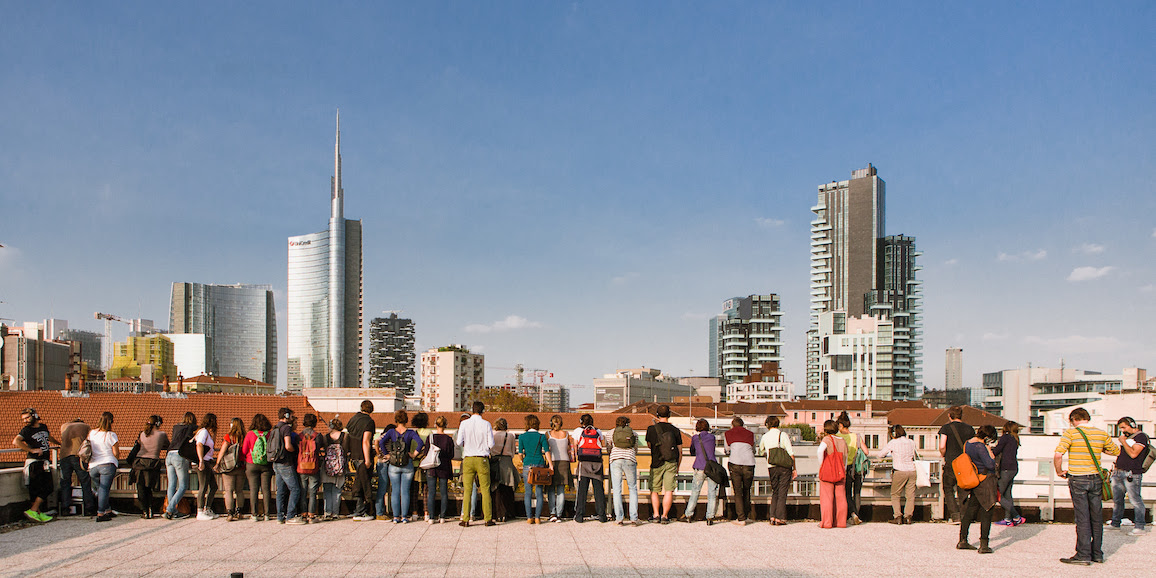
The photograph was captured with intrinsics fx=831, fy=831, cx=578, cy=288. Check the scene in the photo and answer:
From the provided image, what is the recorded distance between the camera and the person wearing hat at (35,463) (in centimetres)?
923

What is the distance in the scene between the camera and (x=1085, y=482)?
7789mm

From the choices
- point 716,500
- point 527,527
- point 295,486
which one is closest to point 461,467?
point 527,527

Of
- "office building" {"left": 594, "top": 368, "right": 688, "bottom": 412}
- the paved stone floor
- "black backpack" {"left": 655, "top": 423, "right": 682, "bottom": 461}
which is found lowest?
"office building" {"left": 594, "top": 368, "right": 688, "bottom": 412}

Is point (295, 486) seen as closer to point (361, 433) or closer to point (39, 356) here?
point (361, 433)

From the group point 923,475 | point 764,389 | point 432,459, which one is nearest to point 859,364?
point 764,389

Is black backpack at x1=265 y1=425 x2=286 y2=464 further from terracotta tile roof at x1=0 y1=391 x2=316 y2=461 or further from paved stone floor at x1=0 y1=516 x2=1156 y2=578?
terracotta tile roof at x1=0 y1=391 x2=316 y2=461

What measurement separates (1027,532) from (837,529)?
2099 millimetres

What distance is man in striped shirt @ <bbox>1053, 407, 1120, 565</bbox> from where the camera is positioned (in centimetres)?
762

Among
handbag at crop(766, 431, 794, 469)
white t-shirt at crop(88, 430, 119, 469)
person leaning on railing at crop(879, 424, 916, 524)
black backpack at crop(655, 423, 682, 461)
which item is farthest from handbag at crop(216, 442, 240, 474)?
person leaning on railing at crop(879, 424, 916, 524)

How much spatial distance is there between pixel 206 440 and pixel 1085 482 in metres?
9.34

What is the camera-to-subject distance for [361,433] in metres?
9.71

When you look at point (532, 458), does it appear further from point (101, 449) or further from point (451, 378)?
point (451, 378)

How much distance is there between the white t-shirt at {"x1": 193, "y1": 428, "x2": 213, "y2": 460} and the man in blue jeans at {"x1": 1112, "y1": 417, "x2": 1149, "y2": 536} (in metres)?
10.2

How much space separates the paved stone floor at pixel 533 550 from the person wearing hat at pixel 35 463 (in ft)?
1.15
